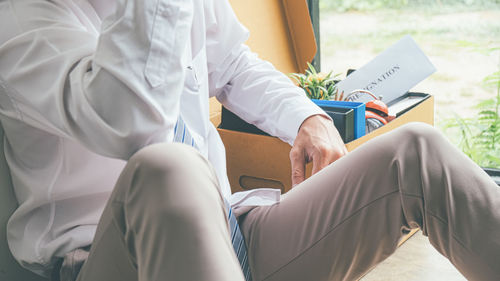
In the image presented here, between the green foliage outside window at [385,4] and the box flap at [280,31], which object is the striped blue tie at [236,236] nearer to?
the box flap at [280,31]

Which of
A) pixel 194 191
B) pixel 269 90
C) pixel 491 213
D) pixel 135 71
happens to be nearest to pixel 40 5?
pixel 135 71

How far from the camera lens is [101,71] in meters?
0.80

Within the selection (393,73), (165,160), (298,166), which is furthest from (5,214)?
(393,73)

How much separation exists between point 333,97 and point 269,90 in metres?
0.39

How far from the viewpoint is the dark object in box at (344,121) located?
4.42ft

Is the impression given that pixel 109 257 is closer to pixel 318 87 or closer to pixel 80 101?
pixel 80 101

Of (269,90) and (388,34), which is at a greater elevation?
(269,90)

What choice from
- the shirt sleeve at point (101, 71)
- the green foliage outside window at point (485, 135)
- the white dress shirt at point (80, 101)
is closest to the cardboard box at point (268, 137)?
the white dress shirt at point (80, 101)

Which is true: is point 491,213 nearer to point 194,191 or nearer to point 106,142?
point 194,191

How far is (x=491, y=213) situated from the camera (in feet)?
2.80

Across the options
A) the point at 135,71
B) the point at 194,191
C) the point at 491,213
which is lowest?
the point at 491,213

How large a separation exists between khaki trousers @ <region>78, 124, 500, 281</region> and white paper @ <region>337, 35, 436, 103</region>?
0.64 m

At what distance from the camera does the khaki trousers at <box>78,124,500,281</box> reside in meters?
0.70

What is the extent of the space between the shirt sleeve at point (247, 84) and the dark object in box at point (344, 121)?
0.43 feet
